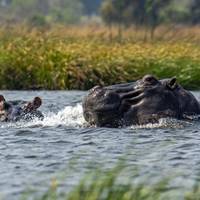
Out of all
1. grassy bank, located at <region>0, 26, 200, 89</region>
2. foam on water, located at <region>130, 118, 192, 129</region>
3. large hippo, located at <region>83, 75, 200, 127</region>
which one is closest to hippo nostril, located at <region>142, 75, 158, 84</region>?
large hippo, located at <region>83, 75, 200, 127</region>

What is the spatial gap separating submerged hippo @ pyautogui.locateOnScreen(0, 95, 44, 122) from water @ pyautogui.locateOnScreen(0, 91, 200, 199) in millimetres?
222

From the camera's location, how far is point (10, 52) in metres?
22.4

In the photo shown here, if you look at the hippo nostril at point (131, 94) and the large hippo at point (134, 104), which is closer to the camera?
the large hippo at point (134, 104)

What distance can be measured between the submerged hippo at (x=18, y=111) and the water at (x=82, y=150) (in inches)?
8.7

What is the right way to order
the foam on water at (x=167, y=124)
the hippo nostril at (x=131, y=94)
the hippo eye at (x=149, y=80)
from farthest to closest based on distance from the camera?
the hippo eye at (x=149, y=80) < the hippo nostril at (x=131, y=94) < the foam on water at (x=167, y=124)

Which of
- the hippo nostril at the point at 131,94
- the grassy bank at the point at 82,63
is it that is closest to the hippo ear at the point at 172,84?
the hippo nostril at the point at 131,94

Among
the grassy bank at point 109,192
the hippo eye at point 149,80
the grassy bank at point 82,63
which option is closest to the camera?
the grassy bank at point 109,192

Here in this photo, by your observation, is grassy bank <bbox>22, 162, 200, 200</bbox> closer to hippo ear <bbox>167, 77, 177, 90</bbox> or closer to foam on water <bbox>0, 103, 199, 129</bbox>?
foam on water <bbox>0, 103, 199, 129</bbox>

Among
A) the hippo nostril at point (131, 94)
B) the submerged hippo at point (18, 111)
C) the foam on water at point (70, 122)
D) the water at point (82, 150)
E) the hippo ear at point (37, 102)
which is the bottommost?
the water at point (82, 150)

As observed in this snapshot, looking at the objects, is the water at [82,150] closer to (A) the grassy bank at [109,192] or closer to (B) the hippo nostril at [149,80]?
(A) the grassy bank at [109,192]

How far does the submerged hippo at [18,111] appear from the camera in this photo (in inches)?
516

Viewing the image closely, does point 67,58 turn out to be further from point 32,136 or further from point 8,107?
point 32,136

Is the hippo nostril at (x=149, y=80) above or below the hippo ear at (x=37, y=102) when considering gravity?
above

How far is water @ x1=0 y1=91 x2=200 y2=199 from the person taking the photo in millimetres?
8305
